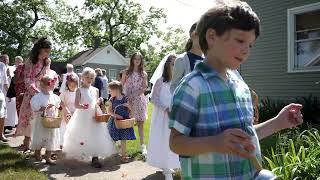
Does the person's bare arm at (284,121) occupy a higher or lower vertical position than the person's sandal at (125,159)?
higher

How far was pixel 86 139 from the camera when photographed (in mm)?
7797

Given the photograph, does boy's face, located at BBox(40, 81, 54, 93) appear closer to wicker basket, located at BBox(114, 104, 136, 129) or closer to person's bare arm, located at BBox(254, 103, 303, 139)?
wicker basket, located at BBox(114, 104, 136, 129)

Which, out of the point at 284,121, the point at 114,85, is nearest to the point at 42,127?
the point at 114,85

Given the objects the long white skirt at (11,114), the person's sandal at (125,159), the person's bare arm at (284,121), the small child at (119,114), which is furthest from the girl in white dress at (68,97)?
the person's bare arm at (284,121)

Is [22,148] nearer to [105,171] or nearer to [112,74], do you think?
[105,171]

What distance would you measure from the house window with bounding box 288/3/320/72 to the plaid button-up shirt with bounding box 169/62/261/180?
36.3 ft

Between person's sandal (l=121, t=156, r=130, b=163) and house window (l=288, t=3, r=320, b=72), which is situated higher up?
house window (l=288, t=3, r=320, b=72)

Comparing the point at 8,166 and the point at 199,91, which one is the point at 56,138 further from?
the point at 199,91

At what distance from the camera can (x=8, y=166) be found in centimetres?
713

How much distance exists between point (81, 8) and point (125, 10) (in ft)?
21.3

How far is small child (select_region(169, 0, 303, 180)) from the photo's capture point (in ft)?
6.56

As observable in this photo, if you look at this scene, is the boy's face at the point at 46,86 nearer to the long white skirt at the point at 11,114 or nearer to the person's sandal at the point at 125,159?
the person's sandal at the point at 125,159

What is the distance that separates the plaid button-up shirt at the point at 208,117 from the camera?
2.04 metres

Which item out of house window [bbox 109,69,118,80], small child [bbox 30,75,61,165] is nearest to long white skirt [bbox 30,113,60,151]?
small child [bbox 30,75,61,165]
